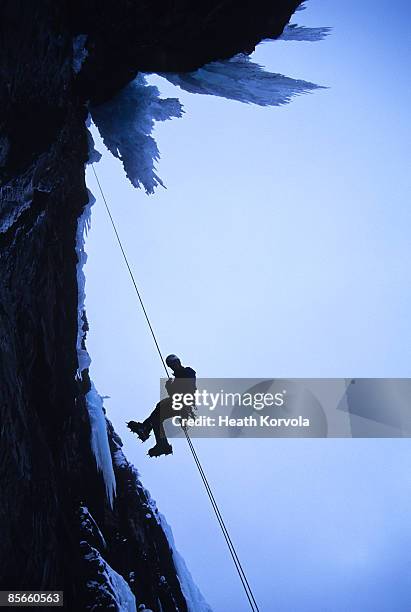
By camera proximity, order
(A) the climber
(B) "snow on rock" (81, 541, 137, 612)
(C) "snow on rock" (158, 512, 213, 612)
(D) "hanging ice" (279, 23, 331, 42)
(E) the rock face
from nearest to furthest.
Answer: (E) the rock face, (B) "snow on rock" (81, 541, 137, 612), (D) "hanging ice" (279, 23, 331, 42), (A) the climber, (C) "snow on rock" (158, 512, 213, 612)

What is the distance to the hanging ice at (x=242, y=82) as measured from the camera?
5.50m

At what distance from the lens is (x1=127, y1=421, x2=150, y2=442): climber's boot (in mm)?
6011

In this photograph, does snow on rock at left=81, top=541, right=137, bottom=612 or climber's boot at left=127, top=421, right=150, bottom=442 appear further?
climber's boot at left=127, top=421, right=150, bottom=442

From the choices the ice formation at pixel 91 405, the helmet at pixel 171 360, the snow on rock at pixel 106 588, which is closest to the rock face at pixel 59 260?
the snow on rock at pixel 106 588

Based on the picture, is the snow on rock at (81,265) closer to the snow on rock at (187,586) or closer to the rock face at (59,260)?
the rock face at (59,260)

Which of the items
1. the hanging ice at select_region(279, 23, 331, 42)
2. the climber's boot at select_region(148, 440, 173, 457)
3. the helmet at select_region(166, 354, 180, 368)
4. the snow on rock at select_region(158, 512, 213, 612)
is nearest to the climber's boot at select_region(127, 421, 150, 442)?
the climber's boot at select_region(148, 440, 173, 457)

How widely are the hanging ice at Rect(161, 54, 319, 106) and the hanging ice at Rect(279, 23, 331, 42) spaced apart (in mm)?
497

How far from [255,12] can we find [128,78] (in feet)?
5.75

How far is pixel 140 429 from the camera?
239 inches

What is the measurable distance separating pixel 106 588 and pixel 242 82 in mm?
6552

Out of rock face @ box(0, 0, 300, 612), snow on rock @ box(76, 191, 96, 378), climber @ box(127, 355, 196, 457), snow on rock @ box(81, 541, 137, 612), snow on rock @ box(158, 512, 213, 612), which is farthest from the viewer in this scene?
snow on rock @ box(158, 512, 213, 612)

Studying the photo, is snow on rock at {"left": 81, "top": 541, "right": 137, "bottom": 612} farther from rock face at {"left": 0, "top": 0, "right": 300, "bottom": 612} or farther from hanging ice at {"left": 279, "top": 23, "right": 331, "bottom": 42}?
hanging ice at {"left": 279, "top": 23, "right": 331, "bottom": 42}

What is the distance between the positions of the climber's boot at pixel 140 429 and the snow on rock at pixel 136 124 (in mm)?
3383

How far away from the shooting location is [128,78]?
17.7 ft
